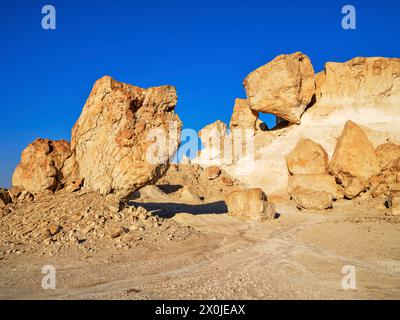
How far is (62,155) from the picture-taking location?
11.1 m

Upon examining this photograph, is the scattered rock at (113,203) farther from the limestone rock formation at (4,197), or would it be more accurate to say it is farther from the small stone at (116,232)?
the limestone rock formation at (4,197)

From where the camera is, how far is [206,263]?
7828 mm

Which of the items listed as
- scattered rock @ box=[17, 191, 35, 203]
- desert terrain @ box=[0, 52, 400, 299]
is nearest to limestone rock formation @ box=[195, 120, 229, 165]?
desert terrain @ box=[0, 52, 400, 299]

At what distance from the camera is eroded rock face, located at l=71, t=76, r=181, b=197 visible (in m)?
10.6

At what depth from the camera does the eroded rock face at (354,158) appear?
18.5 m

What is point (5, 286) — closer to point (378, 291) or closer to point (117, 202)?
point (117, 202)

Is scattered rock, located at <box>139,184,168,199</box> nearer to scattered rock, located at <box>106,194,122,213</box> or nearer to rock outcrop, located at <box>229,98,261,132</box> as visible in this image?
scattered rock, located at <box>106,194,122,213</box>

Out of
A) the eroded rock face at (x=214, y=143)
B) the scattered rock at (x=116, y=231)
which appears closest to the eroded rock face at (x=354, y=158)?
the eroded rock face at (x=214, y=143)

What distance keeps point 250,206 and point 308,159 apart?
7888 millimetres

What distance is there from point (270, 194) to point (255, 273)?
15.9m

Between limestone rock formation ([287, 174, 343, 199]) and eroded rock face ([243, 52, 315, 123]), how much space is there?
22.7 ft

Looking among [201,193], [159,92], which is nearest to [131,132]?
[159,92]

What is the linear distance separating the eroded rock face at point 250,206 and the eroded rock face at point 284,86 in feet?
38.8

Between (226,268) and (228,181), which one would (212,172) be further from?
(226,268)
